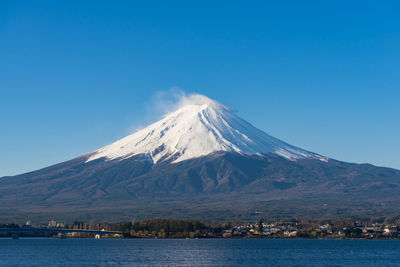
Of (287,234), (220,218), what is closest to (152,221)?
(287,234)

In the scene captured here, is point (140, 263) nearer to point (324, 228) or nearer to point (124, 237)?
point (124, 237)

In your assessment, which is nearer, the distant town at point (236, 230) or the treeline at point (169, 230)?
the treeline at point (169, 230)

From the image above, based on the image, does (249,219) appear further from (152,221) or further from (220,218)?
(152,221)

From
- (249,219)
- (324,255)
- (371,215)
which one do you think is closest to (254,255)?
(324,255)

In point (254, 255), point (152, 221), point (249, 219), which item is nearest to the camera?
point (254, 255)

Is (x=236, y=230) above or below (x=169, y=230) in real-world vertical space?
above

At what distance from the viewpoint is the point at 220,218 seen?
625 feet

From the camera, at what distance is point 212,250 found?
10294 cm

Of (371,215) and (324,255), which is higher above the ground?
(371,215)

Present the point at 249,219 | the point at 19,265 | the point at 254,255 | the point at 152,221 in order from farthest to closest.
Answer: the point at 249,219
the point at 152,221
the point at 254,255
the point at 19,265

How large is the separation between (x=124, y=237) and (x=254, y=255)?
64.6 m

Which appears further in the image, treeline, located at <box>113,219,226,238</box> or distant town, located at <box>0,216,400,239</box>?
distant town, located at <box>0,216,400,239</box>

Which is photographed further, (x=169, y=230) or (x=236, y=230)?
(x=236, y=230)

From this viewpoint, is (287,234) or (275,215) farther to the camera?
(275,215)
